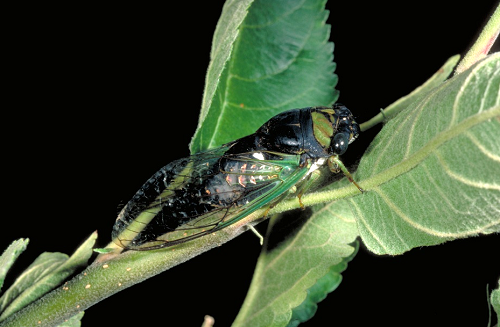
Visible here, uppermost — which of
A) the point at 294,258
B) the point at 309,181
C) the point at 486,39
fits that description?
the point at 486,39

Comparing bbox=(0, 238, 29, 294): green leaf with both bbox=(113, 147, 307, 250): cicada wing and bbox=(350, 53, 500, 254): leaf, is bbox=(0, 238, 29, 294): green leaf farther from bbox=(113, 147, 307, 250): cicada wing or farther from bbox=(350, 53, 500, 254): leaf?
bbox=(350, 53, 500, 254): leaf

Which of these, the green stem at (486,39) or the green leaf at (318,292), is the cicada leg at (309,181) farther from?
the green stem at (486,39)

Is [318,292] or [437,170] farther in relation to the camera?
[318,292]

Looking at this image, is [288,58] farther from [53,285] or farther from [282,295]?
[53,285]

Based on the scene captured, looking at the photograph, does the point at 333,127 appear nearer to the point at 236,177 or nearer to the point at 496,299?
the point at 236,177

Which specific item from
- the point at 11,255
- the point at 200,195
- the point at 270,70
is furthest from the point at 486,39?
the point at 11,255

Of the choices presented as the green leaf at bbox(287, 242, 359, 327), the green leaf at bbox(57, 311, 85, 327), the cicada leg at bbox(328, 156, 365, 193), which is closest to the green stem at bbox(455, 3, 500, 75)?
the cicada leg at bbox(328, 156, 365, 193)
